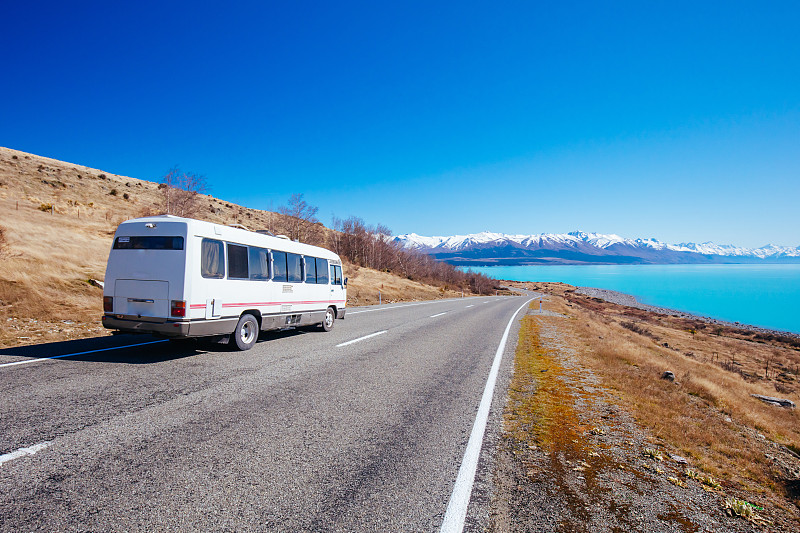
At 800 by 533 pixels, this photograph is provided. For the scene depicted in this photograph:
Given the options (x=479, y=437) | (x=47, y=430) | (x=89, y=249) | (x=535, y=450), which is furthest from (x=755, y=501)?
(x=89, y=249)

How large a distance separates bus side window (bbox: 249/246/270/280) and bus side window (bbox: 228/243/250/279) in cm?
26

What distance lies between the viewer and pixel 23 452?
3.64 m

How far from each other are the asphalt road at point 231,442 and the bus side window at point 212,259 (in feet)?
6.06

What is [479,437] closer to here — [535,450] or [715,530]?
[535,450]

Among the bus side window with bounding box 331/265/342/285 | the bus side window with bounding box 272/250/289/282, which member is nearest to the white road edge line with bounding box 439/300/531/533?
the bus side window with bounding box 272/250/289/282

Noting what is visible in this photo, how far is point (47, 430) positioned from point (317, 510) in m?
3.45

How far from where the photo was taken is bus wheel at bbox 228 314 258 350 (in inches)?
358

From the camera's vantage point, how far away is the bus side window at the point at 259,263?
31.9ft

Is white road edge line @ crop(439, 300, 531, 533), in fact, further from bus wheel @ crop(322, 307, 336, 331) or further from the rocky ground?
bus wheel @ crop(322, 307, 336, 331)

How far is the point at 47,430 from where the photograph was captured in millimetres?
4184

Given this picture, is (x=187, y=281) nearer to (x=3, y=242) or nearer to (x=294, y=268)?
(x=294, y=268)

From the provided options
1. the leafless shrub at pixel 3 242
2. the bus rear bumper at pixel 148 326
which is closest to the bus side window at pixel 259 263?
the bus rear bumper at pixel 148 326

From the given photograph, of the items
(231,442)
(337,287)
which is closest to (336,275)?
(337,287)

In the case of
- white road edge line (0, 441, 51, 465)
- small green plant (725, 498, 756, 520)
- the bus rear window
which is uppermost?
the bus rear window
